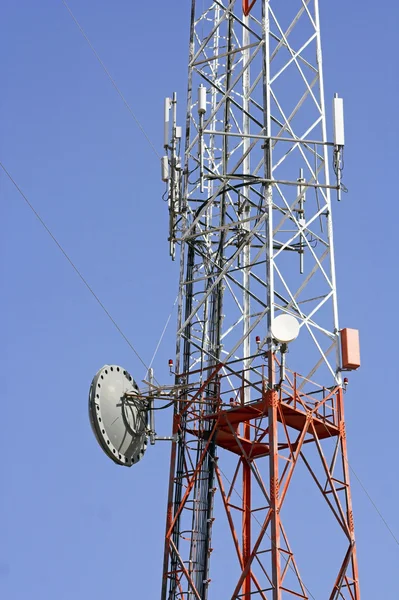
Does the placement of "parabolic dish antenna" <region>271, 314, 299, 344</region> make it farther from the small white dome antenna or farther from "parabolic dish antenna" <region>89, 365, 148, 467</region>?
"parabolic dish antenna" <region>89, 365, 148, 467</region>

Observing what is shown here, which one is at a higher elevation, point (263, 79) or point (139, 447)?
point (263, 79)

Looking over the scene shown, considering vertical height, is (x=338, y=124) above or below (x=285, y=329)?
above

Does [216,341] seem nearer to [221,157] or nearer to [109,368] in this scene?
[109,368]

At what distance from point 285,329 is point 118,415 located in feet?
21.8

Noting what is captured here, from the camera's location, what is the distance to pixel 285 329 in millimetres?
52500

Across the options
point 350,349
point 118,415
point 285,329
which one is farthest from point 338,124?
point 118,415

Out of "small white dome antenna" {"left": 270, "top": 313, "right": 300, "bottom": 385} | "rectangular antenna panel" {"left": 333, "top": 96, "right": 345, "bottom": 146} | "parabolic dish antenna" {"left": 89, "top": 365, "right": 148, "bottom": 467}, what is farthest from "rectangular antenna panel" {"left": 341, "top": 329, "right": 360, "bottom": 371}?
"parabolic dish antenna" {"left": 89, "top": 365, "right": 148, "bottom": 467}

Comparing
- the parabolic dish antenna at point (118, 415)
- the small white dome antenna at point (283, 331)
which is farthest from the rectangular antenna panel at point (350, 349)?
the parabolic dish antenna at point (118, 415)

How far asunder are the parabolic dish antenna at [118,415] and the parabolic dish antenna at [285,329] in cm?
611

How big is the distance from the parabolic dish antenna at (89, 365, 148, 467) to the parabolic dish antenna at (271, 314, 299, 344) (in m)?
6.11

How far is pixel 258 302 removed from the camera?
181ft

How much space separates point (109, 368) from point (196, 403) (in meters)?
3.13

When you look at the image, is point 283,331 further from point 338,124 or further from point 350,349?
point 338,124

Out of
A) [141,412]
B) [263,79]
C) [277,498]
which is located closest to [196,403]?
[141,412]
